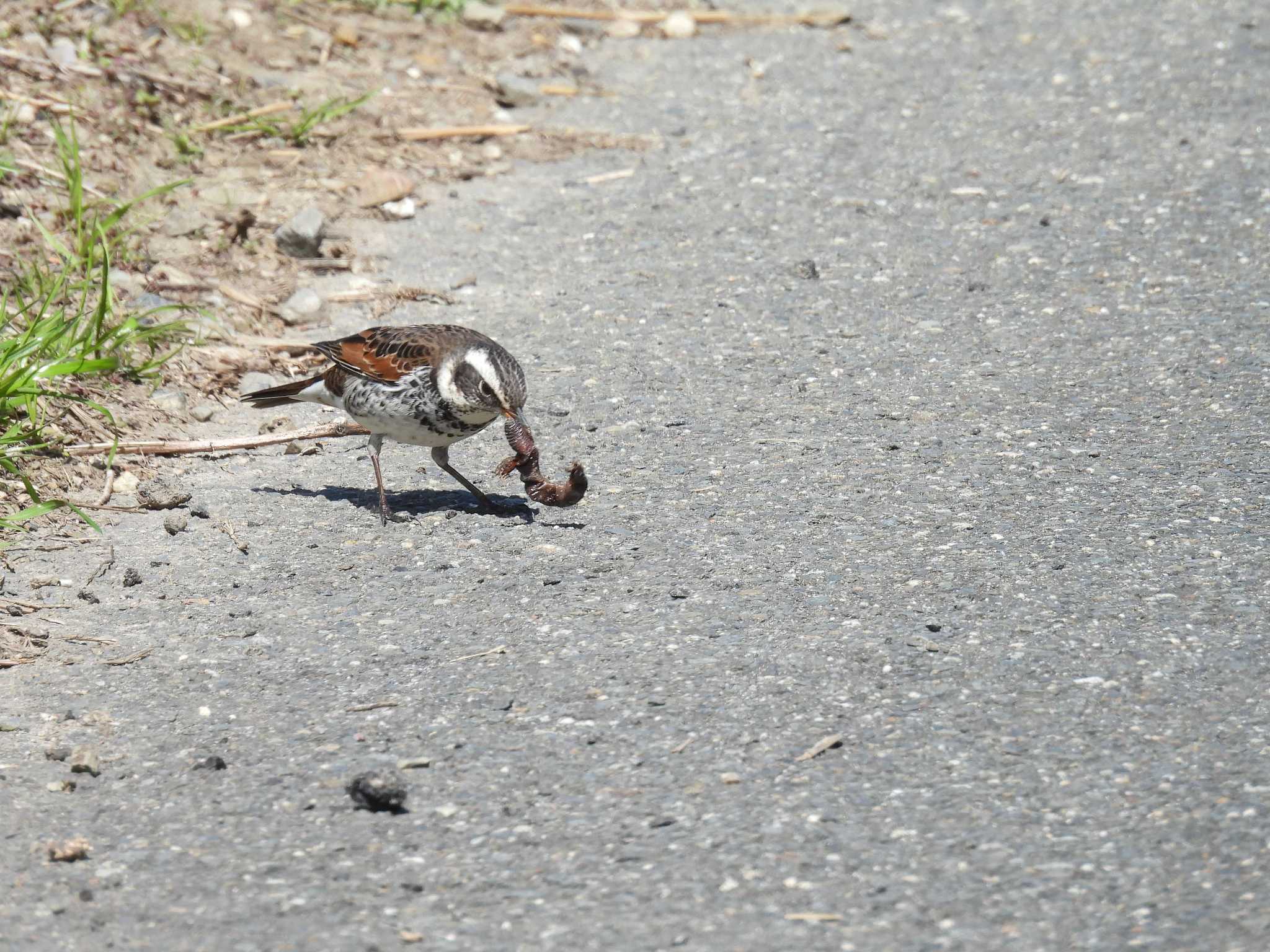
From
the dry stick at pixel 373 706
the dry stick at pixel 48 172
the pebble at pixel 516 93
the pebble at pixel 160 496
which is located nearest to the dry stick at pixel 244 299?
the dry stick at pixel 48 172

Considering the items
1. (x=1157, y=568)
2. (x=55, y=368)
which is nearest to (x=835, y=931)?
(x=1157, y=568)

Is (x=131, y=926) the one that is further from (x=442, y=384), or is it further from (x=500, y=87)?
(x=500, y=87)

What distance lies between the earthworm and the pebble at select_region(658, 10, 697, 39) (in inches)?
297

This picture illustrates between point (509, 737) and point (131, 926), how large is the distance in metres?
1.40

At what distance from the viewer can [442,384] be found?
6742mm

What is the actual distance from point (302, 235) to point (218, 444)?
230 cm

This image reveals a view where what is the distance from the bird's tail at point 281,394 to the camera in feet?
25.1

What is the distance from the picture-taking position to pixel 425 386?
267 inches

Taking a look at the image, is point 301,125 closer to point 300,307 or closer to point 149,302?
point 300,307

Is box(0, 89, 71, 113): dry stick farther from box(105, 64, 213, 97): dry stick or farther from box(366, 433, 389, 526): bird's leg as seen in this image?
box(366, 433, 389, 526): bird's leg

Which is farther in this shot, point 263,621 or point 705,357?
point 705,357

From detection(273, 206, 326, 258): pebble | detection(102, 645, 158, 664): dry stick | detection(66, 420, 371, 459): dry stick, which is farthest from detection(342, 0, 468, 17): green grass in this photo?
detection(102, 645, 158, 664): dry stick

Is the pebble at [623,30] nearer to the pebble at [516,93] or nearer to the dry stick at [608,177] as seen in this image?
the pebble at [516,93]

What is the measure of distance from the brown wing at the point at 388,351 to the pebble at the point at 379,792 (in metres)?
2.60
